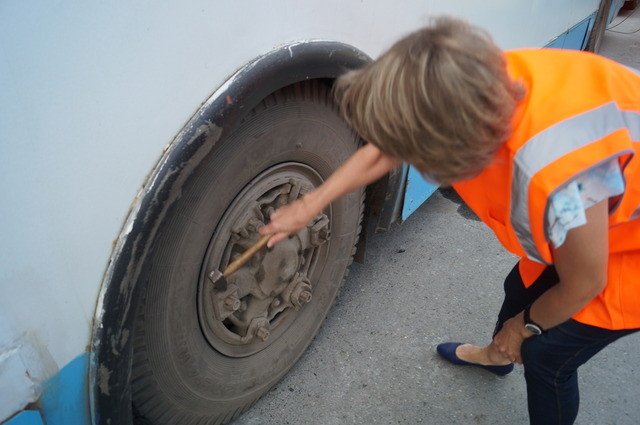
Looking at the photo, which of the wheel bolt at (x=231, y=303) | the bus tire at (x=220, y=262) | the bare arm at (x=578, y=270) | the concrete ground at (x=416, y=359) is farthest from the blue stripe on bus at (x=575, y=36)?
the wheel bolt at (x=231, y=303)

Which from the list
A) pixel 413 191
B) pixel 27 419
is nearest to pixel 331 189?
pixel 27 419

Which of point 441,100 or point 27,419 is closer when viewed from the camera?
point 441,100

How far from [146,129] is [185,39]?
0.71 ft

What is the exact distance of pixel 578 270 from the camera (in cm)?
100

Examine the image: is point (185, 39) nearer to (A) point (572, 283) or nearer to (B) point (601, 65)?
(B) point (601, 65)

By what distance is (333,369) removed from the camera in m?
2.04

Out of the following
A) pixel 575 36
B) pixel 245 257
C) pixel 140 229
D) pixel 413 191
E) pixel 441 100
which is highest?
pixel 441 100

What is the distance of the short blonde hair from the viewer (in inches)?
33.0

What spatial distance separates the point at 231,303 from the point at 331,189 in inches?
19.9

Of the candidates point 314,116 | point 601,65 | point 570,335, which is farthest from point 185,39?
point 570,335

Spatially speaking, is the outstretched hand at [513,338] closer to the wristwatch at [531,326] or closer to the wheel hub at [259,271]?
the wristwatch at [531,326]

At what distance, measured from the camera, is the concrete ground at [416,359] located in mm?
1871

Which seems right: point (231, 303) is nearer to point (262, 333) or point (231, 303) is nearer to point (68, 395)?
point (262, 333)

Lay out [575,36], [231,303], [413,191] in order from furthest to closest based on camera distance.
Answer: [575,36] → [413,191] → [231,303]
